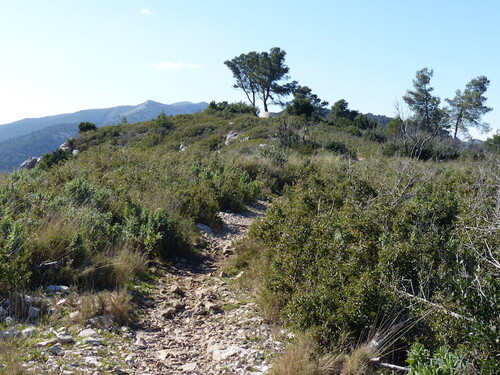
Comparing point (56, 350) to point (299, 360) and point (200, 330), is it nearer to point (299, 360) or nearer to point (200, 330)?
point (200, 330)

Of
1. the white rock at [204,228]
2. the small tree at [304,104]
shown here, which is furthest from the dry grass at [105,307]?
the small tree at [304,104]

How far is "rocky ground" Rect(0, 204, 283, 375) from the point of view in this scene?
10.7 feet

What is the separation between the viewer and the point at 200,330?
13.9 ft

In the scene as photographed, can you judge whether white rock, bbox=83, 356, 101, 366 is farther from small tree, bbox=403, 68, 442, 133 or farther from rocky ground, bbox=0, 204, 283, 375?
small tree, bbox=403, 68, 442, 133

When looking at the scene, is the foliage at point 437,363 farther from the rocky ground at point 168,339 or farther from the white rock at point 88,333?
the white rock at point 88,333

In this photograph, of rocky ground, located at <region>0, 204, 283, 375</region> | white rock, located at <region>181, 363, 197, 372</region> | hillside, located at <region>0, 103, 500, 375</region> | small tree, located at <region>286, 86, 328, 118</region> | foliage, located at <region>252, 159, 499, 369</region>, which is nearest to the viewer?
foliage, located at <region>252, 159, 499, 369</region>

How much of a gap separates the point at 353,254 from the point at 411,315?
0.81 m

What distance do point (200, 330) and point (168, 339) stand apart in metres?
0.36

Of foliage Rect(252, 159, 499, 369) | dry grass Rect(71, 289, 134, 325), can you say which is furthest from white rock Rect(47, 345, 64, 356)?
foliage Rect(252, 159, 499, 369)

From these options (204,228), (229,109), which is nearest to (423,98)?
(229,109)

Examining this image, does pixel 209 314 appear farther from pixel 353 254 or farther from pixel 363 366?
pixel 363 366

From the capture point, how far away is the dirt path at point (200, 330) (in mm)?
3441

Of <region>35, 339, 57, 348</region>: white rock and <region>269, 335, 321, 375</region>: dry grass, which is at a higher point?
<region>35, 339, 57, 348</region>: white rock

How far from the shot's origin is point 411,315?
3.36 meters
